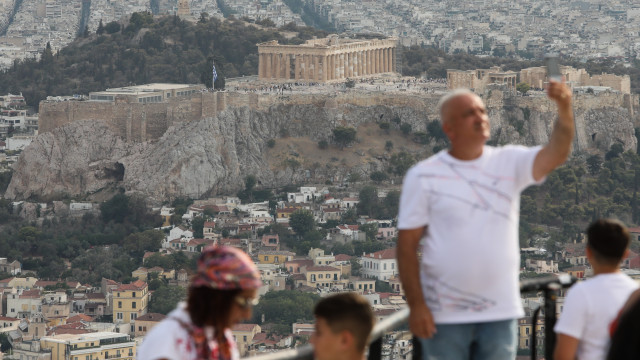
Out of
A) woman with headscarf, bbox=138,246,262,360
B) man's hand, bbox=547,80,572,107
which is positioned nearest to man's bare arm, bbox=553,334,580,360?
man's hand, bbox=547,80,572,107

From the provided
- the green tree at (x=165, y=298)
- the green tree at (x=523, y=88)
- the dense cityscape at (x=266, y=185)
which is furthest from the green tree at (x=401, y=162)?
the green tree at (x=165, y=298)

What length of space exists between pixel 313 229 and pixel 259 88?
7.67 meters

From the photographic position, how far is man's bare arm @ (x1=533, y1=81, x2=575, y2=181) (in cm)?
736

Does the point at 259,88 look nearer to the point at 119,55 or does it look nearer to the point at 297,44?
the point at 297,44

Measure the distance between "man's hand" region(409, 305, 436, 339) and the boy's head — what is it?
63cm

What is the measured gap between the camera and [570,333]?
23.7 feet

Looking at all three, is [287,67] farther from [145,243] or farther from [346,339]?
[346,339]

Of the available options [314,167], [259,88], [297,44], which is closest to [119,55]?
[297,44]

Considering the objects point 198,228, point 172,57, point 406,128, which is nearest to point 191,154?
point 198,228

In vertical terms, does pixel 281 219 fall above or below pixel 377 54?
below

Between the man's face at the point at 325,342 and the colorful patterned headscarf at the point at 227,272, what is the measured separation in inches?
18.7

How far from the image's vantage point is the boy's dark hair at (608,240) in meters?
7.23

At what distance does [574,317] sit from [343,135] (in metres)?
43.5

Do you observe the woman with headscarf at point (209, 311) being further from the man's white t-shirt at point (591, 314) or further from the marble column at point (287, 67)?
the marble column at point (287, 67)
